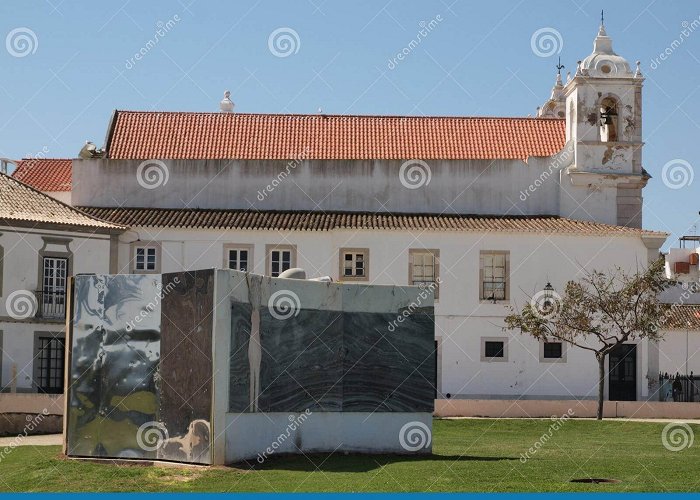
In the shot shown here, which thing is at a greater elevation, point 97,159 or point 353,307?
point 97,159

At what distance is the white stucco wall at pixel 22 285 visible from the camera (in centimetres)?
3472

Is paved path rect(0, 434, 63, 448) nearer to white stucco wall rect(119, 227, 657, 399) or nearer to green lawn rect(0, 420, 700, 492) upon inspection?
green lawn rect(0, 420, 700, 492)

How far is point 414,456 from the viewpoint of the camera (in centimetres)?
2069

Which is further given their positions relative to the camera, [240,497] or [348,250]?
[348,250]

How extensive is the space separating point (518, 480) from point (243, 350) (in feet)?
15.7

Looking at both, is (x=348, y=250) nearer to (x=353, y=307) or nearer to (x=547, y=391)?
(x=547, y=391)

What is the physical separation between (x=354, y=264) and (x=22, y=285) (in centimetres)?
999

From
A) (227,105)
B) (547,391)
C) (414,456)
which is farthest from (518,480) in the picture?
(227,105)
